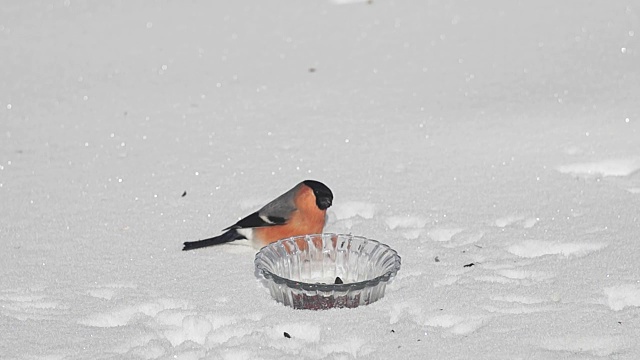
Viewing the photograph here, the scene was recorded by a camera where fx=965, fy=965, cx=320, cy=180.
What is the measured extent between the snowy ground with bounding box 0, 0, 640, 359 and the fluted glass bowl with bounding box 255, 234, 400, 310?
7cm

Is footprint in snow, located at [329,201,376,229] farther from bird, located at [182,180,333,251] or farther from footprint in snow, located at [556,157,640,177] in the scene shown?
footprint in snow, located at [556,157,640,177]

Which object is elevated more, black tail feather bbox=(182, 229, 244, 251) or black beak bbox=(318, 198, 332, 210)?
black beak bbox=(318, 198, 332, 210)

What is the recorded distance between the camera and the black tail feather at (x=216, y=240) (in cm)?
380

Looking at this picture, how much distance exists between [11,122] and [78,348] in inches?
102

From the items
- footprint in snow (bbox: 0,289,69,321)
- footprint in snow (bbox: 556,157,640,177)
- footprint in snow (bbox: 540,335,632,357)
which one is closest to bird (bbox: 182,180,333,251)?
footprint in snow (bbox: 0,289,69,321)

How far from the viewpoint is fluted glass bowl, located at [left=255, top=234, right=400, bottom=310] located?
3.32 metres

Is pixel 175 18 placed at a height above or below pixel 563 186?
above

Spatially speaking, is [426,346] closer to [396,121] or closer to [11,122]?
[396,121]

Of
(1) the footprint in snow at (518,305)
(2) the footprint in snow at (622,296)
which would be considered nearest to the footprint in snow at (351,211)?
(1) the footprint in snow at (518,305)

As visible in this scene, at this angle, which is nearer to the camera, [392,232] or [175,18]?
[392,232]

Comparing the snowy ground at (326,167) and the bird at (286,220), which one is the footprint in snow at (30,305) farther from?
the bird at (286,220)

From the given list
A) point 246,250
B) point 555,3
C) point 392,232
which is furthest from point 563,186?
point 555,3

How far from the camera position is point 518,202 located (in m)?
4.19

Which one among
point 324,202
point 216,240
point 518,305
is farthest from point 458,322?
point 216,240
